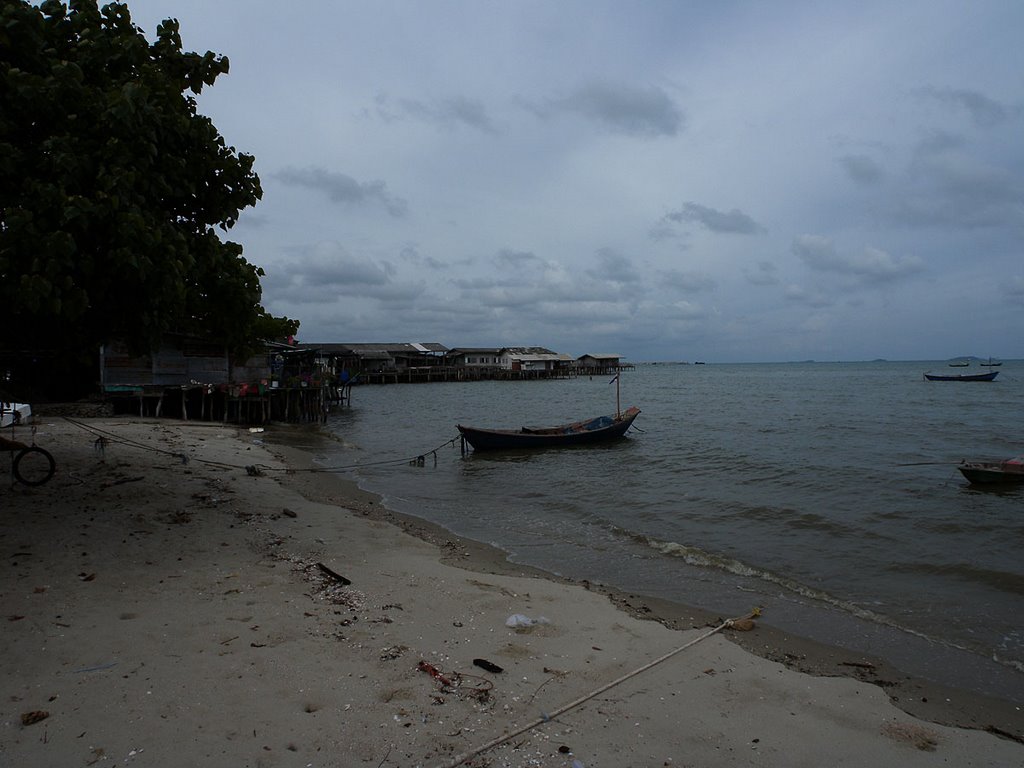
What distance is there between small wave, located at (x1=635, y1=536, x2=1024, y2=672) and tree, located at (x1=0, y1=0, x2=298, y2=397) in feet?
24.7

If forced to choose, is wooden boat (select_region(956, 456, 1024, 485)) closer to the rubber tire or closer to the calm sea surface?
the calm sea surface

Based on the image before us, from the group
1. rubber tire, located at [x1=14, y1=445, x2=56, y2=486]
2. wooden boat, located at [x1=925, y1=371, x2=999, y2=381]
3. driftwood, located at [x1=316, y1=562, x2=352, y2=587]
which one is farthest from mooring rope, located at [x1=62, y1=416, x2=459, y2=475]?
wooden boat, located at [x1=925, y1=371, x2=999, y2=381]

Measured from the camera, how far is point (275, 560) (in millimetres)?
7445

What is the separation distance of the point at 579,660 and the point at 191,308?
7129mm

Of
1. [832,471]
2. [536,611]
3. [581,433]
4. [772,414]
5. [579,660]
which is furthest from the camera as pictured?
[772,414]

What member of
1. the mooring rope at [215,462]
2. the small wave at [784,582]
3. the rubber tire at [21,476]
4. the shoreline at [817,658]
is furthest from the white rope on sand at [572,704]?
the mooring rope at [215,462]

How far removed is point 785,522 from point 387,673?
9648mm

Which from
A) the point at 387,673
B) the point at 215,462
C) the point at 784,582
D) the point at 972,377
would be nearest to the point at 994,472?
the point at 784,582

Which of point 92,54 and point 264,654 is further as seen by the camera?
point 92,54

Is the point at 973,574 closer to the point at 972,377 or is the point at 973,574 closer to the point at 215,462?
the point at 215,462

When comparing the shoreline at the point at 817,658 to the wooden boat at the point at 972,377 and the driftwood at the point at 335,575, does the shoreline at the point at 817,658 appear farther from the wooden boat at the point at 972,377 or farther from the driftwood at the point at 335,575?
the wooden boat at the point at 972,377

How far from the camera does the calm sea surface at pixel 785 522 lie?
7.28m

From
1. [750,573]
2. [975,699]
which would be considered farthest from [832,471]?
[975,699]

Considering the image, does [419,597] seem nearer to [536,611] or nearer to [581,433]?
[536,611]
